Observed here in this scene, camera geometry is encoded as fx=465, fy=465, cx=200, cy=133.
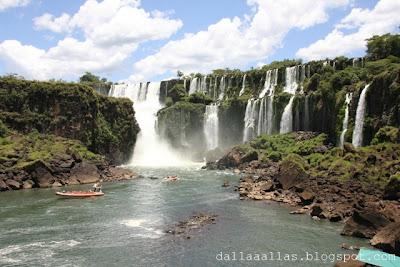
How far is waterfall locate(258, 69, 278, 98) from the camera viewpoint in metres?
85.6

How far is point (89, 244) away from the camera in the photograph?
27.4 meters

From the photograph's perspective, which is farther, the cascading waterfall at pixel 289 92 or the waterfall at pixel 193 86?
the waterfall at pixel 193 86

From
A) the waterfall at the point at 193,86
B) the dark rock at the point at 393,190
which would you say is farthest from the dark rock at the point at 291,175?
the waterfall at the point at 193,86

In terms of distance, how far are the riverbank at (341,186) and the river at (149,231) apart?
1687mm

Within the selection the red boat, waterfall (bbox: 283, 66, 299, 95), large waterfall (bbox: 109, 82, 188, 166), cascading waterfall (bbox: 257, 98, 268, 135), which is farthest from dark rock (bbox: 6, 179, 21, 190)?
waterfall (bbox: 283, 66, 299, 95)

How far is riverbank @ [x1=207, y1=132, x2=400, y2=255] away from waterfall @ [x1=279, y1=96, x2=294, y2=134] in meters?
8.86

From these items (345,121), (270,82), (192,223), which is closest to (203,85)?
(270,82)

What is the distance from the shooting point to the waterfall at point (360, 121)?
53.4 m

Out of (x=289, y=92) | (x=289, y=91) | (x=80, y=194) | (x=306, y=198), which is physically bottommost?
(x=80, y=194)

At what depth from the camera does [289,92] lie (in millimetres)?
80625

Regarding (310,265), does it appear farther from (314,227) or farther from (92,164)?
(92,164)

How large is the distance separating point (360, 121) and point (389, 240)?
3236cm

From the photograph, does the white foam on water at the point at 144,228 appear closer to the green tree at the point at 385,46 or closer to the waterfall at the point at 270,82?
the green tree at the point at 385,46

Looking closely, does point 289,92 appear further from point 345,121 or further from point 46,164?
point 46,164
